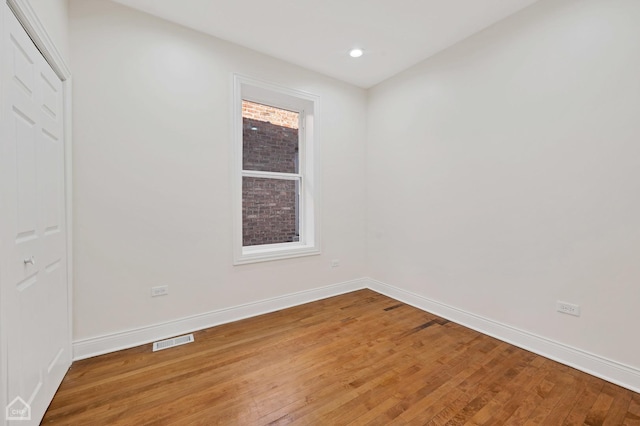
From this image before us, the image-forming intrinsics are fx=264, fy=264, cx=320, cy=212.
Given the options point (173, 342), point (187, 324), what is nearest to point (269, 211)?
point (187, 324)

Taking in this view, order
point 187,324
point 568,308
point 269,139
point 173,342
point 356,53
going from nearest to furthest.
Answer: point 568,308 < point 173,342 < point 187,324 < point 356,53 < point 269,139

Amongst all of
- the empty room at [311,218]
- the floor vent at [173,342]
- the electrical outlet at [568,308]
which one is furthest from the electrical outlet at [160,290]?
the electrical outlet at [568,308]

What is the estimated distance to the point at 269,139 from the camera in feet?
11.7

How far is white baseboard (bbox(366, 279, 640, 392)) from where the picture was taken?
1.83m

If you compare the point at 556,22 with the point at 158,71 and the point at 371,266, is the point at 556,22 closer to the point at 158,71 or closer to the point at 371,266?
the point at 371,266

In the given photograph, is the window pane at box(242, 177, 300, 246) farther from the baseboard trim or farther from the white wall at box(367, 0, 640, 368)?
the white wall at box(367, 0, 640, 368)

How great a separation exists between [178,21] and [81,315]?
2705 millimetres

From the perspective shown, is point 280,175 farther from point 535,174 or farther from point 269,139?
point 535,174

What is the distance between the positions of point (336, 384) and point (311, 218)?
6.60 feet

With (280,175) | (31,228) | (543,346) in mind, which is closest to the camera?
(31,228)

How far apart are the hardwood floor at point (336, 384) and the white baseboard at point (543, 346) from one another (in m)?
0.08

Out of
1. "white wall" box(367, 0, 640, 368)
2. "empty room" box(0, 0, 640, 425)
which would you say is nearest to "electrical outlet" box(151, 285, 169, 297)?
"empty room" box(0, 0, 640, 425)

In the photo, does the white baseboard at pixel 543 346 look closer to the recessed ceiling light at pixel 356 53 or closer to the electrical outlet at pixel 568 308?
the electrical outlet at pixel 568 308

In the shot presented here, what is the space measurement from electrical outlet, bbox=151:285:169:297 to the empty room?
0.5 inches
